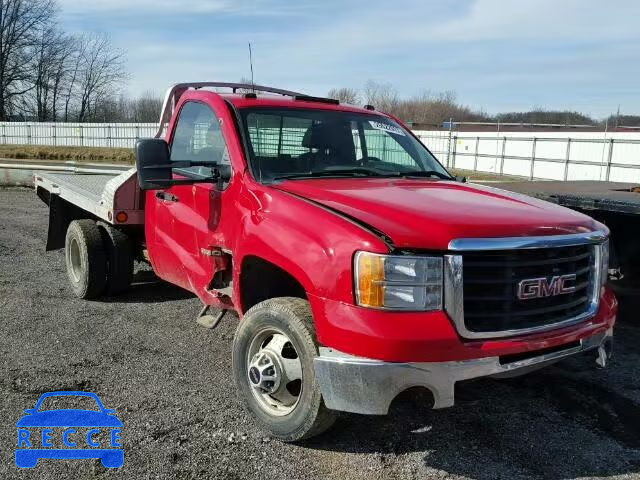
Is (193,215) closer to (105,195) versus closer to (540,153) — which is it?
(105,195)

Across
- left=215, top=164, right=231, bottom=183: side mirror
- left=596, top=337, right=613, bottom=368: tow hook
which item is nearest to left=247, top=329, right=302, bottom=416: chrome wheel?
left=215, top=164, right=231, bottom=183: side mirror

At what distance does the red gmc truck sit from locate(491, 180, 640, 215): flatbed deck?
1292 mm

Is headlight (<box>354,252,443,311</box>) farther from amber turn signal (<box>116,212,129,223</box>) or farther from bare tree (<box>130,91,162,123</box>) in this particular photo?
bare tree (<box>130,91,162,123</box>)

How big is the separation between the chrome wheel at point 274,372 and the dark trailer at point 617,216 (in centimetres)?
300

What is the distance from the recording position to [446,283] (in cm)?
294

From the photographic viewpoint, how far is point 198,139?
15.4 feet

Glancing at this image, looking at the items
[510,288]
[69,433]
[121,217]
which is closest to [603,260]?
[510,288]

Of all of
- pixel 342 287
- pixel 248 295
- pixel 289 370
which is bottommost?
pixel 289 370

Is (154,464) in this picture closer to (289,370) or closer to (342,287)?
(289,370)

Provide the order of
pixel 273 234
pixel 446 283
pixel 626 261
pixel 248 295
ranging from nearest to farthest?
pixel 446 283 → pixel 273 234 → pixel 248 295 → pixel 626 261

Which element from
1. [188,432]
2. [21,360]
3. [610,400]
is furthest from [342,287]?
[21,360]

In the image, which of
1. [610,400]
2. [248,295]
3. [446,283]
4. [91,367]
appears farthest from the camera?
[91,367]

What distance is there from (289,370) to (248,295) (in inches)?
28.5

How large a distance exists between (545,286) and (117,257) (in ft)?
14.8
